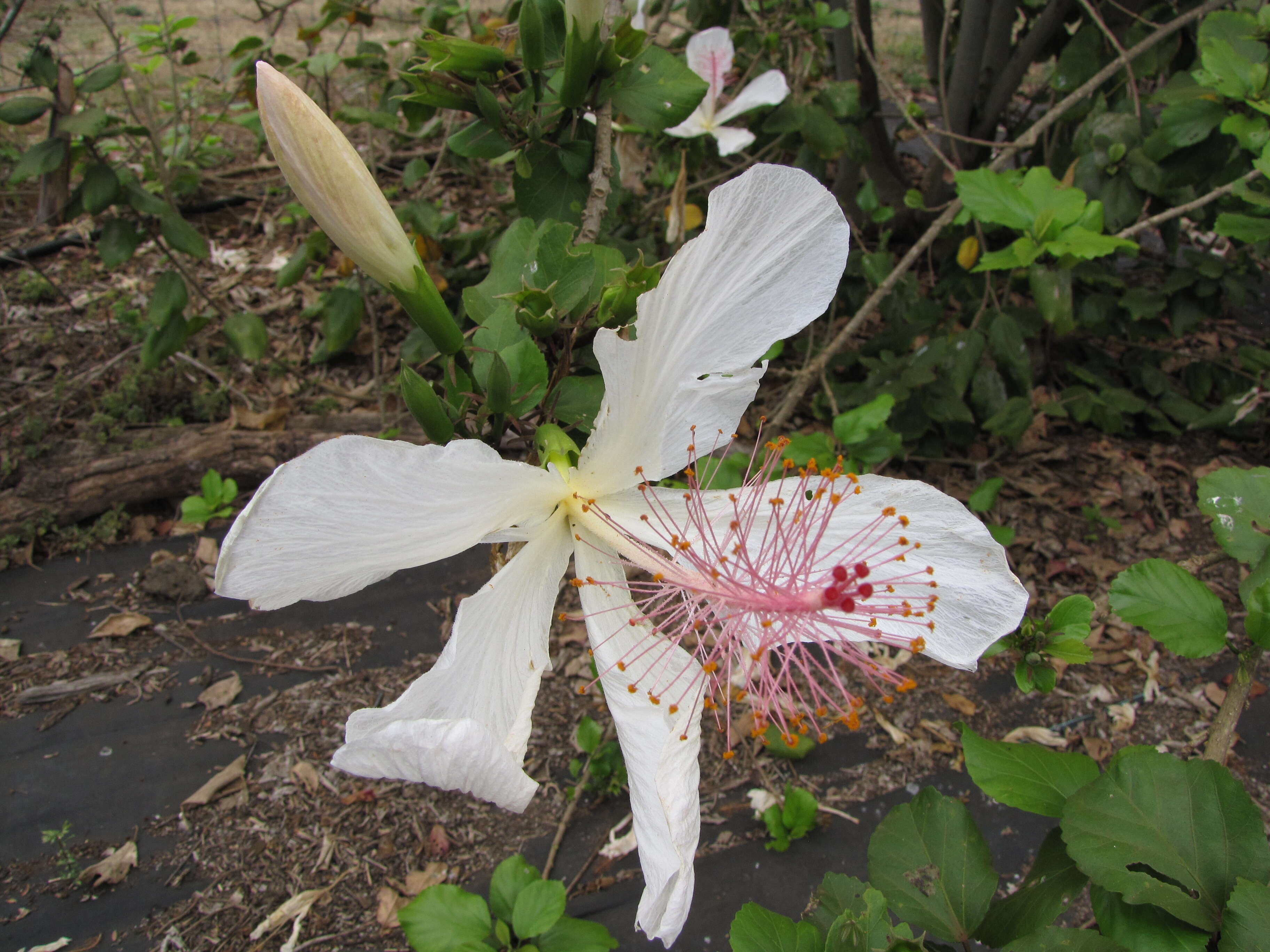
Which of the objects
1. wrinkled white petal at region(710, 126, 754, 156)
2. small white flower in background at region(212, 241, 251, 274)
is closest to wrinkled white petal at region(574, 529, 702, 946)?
wrinkled white petal at region(710, 126, 754, 156)

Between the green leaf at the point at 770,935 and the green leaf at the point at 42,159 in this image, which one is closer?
the green leaf at the point at 770,935

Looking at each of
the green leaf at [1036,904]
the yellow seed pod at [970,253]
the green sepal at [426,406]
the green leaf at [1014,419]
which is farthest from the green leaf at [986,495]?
the green sepal at [426,406]

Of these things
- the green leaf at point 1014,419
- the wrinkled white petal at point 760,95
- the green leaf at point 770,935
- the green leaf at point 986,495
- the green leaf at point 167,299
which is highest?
the wrinkled white petal at point 760,95

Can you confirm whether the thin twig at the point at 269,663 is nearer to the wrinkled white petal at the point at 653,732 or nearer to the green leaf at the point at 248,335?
the green leaf at the point at 248,335

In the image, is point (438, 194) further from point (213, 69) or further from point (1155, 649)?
point (1155, 649)

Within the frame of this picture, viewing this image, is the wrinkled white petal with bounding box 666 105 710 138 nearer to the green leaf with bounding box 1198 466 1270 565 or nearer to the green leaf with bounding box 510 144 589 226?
the green leaf with bounding box 510 144 589 226

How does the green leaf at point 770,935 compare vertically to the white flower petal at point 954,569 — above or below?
below

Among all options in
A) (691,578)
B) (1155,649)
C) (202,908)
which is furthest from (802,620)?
(1155,649)
